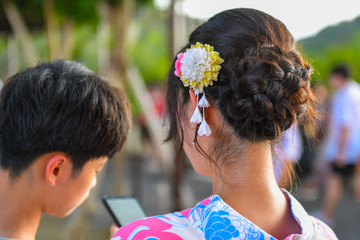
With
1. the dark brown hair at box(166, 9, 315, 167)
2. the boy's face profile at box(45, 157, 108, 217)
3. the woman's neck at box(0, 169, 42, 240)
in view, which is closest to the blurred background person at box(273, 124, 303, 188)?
the dark brown hair at box(166, 9, 315, 167)

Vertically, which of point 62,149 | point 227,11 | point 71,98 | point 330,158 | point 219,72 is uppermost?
Answer: point 227,11

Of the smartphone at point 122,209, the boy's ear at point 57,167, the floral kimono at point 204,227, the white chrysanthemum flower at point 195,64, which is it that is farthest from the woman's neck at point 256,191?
the boy's ear at point 57,167

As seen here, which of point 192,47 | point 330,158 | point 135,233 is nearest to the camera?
point 135,233

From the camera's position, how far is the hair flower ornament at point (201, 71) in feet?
3.28

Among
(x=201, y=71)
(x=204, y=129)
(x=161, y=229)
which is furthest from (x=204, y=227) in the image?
(x=201, y=71)

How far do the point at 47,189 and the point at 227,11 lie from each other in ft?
2.33

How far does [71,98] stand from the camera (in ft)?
4.26

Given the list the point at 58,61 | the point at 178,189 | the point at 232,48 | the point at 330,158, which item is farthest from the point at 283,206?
the point at 330,158

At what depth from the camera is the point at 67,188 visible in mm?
1329

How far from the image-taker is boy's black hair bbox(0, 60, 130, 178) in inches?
50.4

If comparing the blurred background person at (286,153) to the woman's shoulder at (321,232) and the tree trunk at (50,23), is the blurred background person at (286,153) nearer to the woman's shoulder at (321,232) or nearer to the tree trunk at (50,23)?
the woman's shoulder at (321,232)

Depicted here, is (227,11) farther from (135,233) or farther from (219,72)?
(135,233)

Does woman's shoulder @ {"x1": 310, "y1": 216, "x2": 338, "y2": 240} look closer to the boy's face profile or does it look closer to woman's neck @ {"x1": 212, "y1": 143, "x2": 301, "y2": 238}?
woman's neck @ {"x1": 212, "y1": 143, "x2": 301, "y2": 238}

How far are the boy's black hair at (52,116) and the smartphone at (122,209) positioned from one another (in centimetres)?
14
